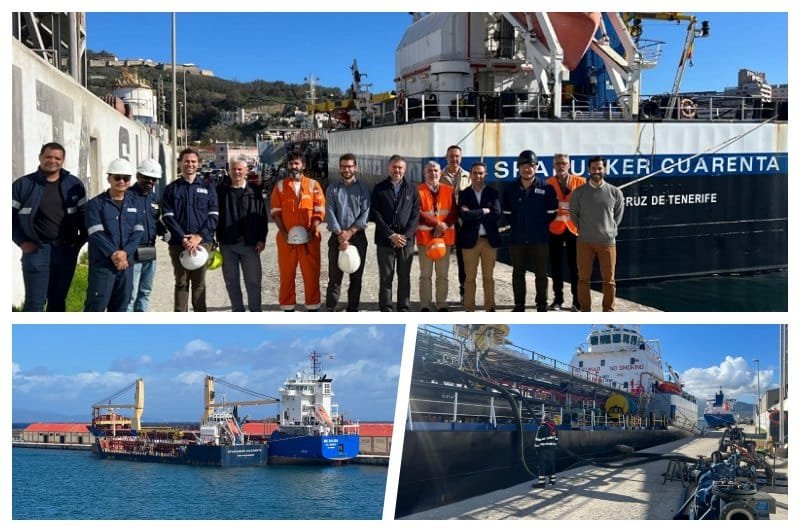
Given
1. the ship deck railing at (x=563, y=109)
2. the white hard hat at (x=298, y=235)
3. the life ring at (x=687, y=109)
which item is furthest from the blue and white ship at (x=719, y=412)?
the life ring at (x=687, y=109)

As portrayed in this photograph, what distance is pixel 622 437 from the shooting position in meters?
12.6

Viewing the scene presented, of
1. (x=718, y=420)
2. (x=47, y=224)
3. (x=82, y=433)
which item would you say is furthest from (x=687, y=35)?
(x=82, y=433)

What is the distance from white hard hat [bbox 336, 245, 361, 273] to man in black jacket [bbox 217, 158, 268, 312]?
742 mm

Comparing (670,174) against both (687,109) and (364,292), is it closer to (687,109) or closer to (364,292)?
(687,109)

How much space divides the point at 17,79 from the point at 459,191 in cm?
452

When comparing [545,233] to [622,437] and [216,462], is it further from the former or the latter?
[216,462]

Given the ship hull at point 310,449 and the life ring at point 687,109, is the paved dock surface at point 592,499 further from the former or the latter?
the ship hull at point 310,449

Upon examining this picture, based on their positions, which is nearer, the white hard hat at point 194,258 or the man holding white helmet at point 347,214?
the white hard hat at point 194,258

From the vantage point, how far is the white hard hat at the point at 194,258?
6879 millimetres

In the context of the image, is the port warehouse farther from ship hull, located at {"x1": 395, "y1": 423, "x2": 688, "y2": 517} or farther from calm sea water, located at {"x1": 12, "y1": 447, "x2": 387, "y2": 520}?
ship hull, located at {"x1": 395, "y1": 423, "x2": 688, "y2": 517}

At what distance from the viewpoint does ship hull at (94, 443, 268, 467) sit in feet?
83.7

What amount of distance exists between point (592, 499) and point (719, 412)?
7.23ft

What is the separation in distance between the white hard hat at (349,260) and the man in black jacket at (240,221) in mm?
742

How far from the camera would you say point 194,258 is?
22.6 ft
